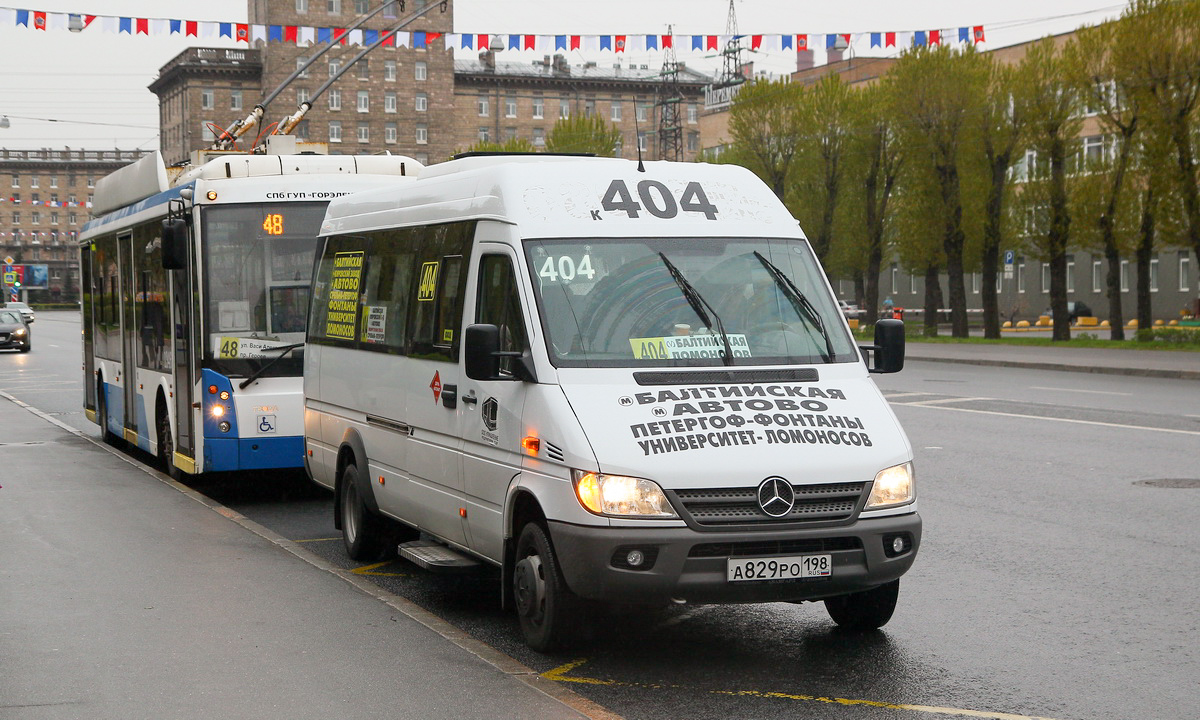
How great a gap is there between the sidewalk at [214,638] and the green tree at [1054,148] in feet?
124

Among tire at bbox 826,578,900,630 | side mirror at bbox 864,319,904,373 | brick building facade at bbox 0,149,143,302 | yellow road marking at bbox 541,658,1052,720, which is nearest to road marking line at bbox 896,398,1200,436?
side mirror at bbox 864,319,904,373

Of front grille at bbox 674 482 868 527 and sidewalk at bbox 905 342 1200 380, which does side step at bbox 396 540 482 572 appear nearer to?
front grille at bbox 674 482 868 527

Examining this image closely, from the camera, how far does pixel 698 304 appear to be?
282 inches

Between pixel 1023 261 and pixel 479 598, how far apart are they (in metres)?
71.9

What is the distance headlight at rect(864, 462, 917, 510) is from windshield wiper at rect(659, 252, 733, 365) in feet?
3.15

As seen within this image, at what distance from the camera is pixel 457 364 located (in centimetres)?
770

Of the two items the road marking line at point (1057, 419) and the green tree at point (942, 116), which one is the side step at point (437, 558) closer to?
the road marking line at point (1057, 419)

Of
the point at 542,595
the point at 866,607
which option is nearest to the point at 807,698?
the point at 866,607

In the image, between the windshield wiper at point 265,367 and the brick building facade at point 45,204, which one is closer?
the windshield wiper at point 265,367

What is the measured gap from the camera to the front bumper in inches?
246

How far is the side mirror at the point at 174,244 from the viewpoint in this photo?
12.0m

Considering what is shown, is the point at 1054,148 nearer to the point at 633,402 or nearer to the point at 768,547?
the point at 633,402

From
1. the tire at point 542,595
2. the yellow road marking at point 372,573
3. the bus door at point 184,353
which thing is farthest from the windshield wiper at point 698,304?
the bus door at point 184,353

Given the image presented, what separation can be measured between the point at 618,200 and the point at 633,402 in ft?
4.44
